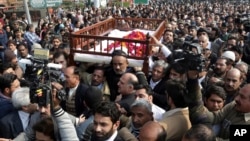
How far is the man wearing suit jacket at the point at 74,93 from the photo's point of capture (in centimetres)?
332

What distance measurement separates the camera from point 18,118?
2855 mm

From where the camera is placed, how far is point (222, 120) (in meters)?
2.82

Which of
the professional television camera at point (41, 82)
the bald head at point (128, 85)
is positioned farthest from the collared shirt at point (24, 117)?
the bald head at point (128, 85)

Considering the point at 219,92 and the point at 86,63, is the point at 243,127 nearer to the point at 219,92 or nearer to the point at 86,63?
the point at 219,92

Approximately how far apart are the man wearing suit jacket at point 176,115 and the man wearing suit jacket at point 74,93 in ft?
3.24

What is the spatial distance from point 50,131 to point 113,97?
1.78 meters

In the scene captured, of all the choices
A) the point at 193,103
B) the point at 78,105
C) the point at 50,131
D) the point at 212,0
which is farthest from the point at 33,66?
the point at 212,0

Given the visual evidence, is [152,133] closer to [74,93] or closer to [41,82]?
[41,82]

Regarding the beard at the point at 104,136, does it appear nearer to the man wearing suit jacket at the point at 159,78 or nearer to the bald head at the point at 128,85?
the bald head at the point at 128,85

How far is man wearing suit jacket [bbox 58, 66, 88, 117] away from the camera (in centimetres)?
332

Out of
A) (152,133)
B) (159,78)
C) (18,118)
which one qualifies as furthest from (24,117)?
(159,78)

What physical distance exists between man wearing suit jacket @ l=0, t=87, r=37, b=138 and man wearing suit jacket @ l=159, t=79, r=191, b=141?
47.6 inches

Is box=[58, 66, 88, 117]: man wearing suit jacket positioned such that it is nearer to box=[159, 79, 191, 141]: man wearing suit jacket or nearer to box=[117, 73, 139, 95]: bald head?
box=[117, 73, 139, 95]: bald head

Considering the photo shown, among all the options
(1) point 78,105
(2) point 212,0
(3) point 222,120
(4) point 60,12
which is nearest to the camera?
(3) point 222,120
